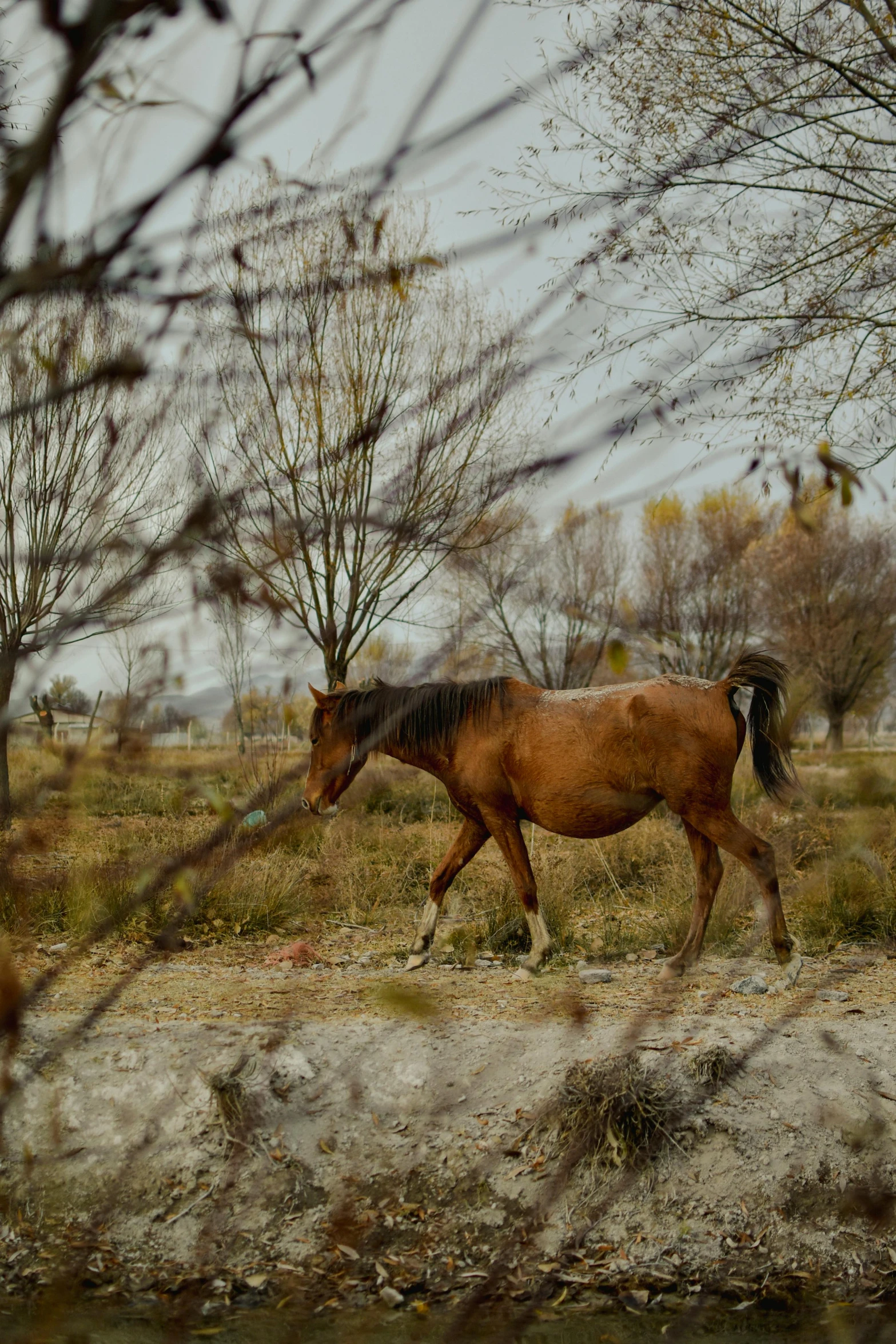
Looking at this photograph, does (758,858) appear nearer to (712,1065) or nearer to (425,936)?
(712,1065)

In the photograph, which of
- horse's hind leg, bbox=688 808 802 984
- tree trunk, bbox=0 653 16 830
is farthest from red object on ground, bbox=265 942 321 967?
tree trunk, bbox=0 653 16 830

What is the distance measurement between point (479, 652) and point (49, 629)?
60 centimetres

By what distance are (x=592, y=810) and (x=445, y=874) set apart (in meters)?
1.06

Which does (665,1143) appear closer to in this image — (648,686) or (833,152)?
(648,686)

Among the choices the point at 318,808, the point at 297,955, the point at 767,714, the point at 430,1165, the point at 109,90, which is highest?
the point at 109,90

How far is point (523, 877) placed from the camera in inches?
227

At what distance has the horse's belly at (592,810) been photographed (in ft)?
18.1

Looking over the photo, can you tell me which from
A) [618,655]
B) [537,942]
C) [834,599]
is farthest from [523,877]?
[834,599]

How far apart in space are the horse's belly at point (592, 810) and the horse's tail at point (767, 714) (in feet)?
2.12

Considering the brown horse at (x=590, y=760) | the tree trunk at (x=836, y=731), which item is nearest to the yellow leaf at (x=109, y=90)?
the brown horse at (x=590, y=760)

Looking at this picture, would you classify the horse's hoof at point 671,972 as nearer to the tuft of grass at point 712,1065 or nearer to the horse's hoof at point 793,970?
the horse's hoof at point 793,970

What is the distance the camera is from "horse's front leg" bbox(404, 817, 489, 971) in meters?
5.94

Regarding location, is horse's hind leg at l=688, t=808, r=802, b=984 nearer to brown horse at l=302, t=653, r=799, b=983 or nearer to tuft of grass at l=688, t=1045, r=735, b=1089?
brown horse at l=302, t=653, r=799, b=983

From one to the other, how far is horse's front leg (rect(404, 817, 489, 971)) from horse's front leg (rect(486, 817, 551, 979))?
24cm
